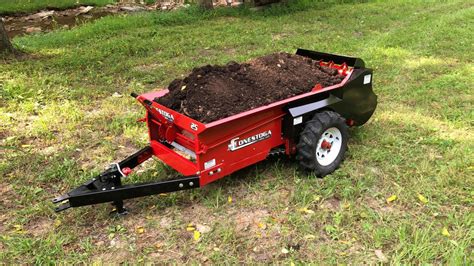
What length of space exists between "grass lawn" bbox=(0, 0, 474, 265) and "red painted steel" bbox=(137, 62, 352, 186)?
1.09ft

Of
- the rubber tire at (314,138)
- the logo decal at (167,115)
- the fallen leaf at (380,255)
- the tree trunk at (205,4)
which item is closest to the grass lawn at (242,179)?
the fallen leaf at (380,255)

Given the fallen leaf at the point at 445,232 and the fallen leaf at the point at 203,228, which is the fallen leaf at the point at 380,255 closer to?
the fallen leaf at the point at 445,232

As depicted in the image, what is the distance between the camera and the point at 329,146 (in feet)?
12.7

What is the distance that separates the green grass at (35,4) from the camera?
1459 centimetres

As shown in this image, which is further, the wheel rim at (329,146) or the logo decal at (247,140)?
the wheel rim at (329,146)

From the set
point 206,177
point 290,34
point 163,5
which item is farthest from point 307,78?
point 163,5

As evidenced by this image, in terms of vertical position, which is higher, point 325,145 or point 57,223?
point 325,145

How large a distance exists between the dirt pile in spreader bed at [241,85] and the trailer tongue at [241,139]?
11cm

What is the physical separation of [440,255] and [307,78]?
1.89 meters

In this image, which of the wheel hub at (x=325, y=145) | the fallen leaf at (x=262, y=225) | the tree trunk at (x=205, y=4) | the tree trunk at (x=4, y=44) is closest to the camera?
the fallen leaf at (x=262, y=225)

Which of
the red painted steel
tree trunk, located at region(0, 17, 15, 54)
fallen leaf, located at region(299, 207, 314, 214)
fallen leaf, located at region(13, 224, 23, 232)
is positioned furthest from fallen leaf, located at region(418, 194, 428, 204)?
tree trunk, located at region(0, 17, 15, 54)

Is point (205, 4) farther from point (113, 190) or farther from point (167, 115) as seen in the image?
point (113, 190)

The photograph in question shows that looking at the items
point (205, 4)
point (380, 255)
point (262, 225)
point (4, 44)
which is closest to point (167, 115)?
point (262, 225)

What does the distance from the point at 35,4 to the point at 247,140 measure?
48.9ft
